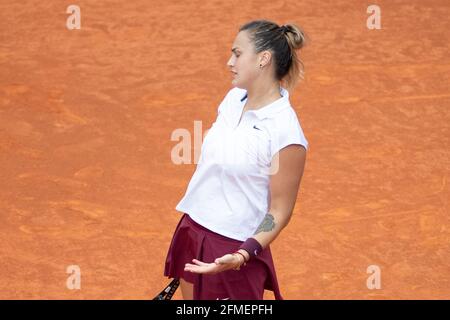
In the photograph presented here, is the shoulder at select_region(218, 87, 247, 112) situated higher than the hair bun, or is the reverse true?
the hair bun

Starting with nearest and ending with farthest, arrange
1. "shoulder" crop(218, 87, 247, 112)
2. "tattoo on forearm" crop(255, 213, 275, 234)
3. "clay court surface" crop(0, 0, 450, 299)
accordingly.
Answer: "tattoo on forearm" crop(255, 213, 275, 234) < "shoulder" crop(218, 87, 247, 112) < "clay court surface" crop(0, 0, 450, 299)

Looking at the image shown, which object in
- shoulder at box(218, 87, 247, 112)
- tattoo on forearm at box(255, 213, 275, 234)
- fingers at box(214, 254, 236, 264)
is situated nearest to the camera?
fingers at box(214, 254, 236, 264)

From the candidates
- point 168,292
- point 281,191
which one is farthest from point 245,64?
point 168,292

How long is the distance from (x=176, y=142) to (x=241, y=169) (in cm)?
412

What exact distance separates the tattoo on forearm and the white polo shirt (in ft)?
0.21

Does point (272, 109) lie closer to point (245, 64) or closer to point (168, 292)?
point (245, 64)

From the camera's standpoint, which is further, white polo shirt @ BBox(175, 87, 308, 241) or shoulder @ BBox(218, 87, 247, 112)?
shoulder @ BBox(218, 87, 247, 112)

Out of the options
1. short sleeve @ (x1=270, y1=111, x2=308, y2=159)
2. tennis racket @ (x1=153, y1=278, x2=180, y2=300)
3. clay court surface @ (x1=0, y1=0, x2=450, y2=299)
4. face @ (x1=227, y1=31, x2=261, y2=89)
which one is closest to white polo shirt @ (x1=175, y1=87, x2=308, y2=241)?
short sleeve @ (x1=270, y1=111, x2=308, y2=159)

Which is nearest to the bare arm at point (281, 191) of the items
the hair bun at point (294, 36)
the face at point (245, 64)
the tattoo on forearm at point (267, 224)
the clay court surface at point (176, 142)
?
the tattoo on forearm at point (267, 224)

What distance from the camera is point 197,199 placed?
3.28 meters

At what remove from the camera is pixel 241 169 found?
318cm

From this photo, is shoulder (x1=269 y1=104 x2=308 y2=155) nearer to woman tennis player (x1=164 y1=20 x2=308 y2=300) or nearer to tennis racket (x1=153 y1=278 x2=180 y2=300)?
woman tennis player (x1=164 y1=20 x2=308 y2=300)

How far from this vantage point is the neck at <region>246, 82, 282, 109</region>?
10.8 ft

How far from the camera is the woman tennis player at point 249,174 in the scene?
3166mm
